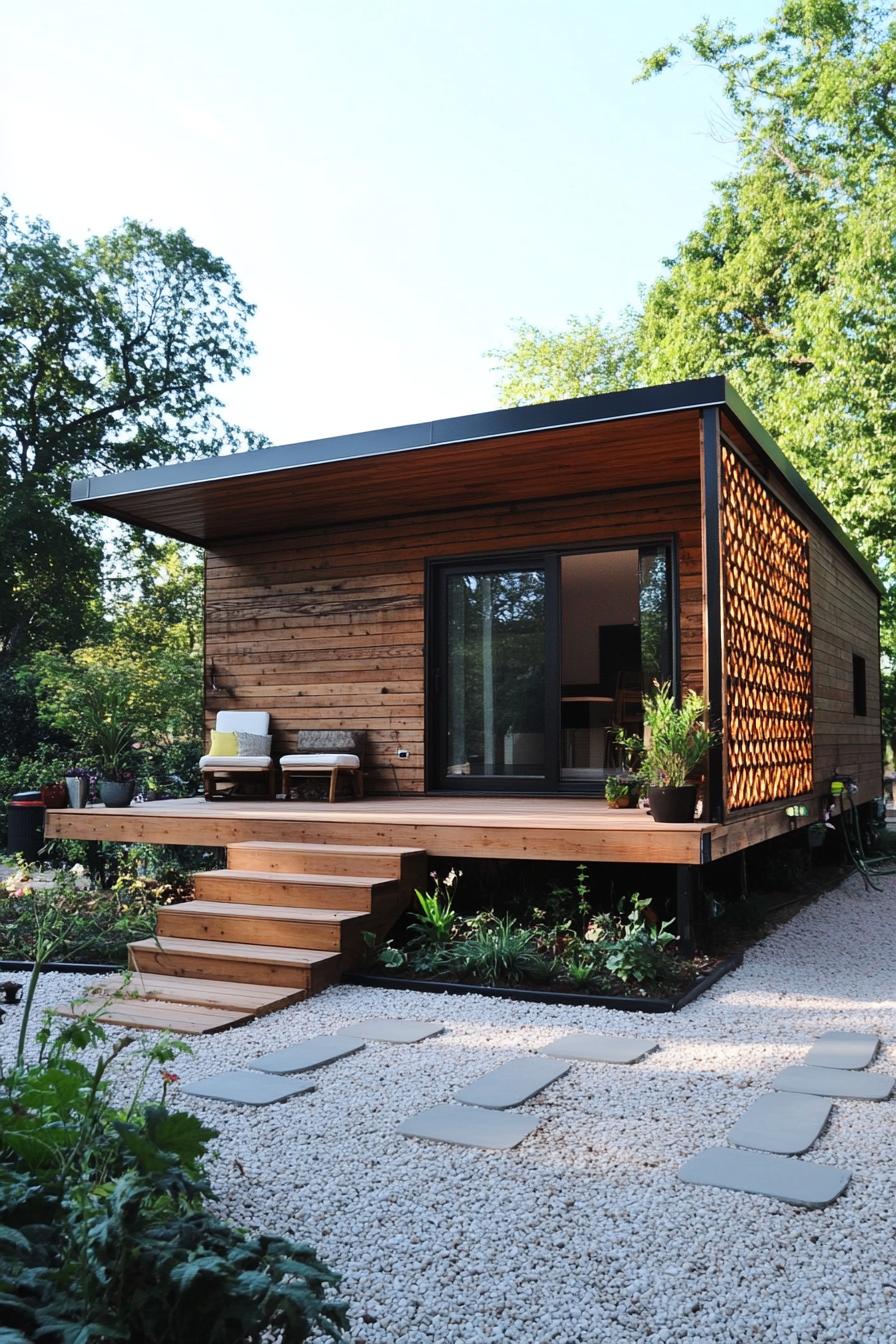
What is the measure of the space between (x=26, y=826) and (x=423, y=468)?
468 cm

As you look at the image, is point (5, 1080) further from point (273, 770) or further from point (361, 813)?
point (273, 770)

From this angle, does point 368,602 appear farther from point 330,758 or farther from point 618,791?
point 618,791

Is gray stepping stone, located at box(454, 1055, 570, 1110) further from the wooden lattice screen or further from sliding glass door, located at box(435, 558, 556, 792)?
sliding glass door, located at box(435, 558, 556, 792)

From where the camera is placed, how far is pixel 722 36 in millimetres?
17938

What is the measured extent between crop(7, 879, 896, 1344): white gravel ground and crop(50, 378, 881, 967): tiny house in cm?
151

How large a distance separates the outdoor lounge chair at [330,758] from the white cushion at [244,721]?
1.06ft

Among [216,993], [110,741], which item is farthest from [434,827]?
[110,741]

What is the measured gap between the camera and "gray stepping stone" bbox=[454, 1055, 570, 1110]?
3160 millimetres

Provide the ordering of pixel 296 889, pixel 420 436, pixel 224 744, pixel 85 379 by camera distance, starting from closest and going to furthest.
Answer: pixel 296 889 → pixel 420 436 → pixel 224 744 → pixel 85 379

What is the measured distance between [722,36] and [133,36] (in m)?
10.3

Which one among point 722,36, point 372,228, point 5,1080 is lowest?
point 5,1080

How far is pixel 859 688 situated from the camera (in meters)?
11.0

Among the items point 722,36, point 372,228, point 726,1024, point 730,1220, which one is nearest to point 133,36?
point 372,228

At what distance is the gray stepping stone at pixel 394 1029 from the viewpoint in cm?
387
